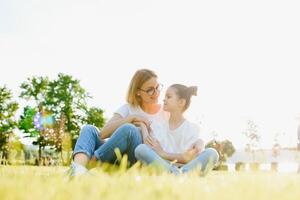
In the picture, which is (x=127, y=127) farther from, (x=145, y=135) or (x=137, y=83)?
(x=137, y=83)

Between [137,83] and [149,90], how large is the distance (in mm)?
197

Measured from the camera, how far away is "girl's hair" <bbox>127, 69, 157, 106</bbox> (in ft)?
22.6

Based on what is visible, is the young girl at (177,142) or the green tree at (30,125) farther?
the green tree at (30,125)

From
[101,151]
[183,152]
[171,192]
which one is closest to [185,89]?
[183,152]

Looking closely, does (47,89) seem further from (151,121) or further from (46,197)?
(46,197)

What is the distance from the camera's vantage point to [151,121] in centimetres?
674

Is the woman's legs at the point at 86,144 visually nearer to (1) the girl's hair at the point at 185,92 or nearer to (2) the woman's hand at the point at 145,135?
(2) the woman's hand at the point at 145,135

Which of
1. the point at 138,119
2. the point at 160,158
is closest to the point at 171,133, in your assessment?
the point at 138,119

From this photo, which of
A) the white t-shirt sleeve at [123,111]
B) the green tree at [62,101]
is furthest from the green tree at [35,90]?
the white t-shirt sleeve at [123,111]

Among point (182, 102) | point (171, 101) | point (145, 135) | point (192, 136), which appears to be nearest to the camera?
point (145, 135)

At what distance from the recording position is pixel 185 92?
7.03 m

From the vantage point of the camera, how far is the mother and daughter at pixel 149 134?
5.70 m

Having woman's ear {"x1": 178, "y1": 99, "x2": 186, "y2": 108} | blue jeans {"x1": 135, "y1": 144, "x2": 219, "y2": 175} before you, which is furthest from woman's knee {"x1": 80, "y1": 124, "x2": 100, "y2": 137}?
woman's ear {"x1": 178, "y1": 99, "x2": 186, "y2": 108}

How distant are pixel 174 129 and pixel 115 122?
82 centimetres
